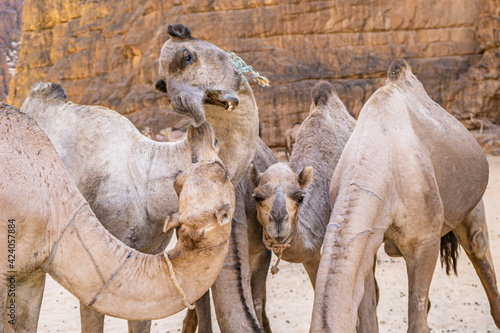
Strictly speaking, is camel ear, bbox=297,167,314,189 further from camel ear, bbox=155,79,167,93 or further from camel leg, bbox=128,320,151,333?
camel leg, bbox=128,320,151,333

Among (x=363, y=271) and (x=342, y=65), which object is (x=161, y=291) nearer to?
(x=363, y=271)

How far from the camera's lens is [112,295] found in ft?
8.32

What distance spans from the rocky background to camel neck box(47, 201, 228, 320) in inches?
688

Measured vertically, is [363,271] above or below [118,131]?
below

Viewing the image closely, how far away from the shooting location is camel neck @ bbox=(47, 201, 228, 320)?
254 centimetres

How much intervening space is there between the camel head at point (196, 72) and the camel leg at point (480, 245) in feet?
10.1

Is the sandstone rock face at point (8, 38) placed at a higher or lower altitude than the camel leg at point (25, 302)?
lower

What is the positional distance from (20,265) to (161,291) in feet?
2.05

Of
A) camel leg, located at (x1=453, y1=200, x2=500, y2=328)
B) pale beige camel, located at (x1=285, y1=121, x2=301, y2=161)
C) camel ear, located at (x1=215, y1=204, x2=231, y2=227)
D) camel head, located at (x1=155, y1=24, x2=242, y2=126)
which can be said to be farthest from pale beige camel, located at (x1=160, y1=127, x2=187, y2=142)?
camel ear, located at (x1=215, y1=204, x2=231, y2=227)

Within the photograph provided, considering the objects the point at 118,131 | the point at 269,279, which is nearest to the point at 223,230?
the point at 118,131

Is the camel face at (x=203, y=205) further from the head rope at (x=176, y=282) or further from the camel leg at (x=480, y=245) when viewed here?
the camel leg at (x=480, y=245)

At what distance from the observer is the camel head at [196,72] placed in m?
3.19

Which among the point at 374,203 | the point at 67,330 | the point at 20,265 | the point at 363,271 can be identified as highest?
the point at 20,265

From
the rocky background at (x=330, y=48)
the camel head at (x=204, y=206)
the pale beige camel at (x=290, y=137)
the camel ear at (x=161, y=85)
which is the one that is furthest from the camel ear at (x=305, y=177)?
the rocky background at (x=330, y=48)
